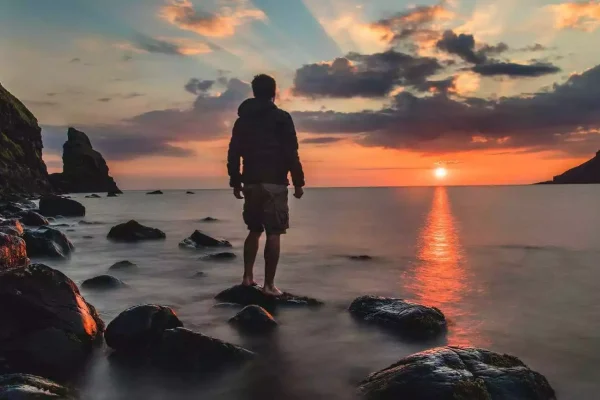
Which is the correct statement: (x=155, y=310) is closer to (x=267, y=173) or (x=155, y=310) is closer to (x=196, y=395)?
(x=196, y=395)

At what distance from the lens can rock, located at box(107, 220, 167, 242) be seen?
2174 centimetres

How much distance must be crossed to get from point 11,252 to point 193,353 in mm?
5972

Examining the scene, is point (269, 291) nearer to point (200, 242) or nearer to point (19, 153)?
point (200, 242)

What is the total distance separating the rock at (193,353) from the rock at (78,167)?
508 ft

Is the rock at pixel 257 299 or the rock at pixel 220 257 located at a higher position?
the rock at pixel 257 299

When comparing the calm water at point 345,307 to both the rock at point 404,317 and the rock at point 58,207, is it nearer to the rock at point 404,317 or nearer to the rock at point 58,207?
the rock at point 404,317

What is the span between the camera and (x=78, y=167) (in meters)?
152

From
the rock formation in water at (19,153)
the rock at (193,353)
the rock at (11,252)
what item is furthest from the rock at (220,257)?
the rock formation in water at (19,153)

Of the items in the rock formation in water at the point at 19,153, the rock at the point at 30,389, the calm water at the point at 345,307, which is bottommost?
the calm water at the point at 345,307

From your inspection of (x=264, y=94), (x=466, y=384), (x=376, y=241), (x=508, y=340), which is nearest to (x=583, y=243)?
(x=376, y=241)

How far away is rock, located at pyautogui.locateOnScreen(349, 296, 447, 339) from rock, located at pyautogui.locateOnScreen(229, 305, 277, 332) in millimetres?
1636

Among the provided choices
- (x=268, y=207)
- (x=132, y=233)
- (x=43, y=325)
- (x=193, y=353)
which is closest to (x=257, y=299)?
(x=268, y=207)

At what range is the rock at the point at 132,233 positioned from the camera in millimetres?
21736

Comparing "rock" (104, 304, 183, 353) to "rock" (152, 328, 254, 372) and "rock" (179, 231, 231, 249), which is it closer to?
"rock" (152, 328, 254, 372)
